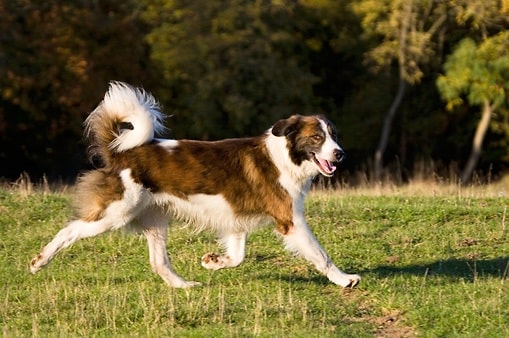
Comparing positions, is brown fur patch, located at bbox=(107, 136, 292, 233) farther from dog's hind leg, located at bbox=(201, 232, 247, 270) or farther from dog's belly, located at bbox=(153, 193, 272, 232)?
dog's hind leg, located at bbox=(201, 232, 247, 270)

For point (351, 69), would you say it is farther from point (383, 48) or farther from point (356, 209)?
point (356, 209)

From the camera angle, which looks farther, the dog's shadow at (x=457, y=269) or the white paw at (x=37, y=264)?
the dog's shadow at (x=457, y=269)

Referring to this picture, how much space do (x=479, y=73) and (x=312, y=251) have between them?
24.5 meters

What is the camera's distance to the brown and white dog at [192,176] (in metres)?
9.57

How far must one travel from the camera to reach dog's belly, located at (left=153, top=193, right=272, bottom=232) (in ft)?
32.1

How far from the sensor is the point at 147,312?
8.38 meters

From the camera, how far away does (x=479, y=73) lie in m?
32.7

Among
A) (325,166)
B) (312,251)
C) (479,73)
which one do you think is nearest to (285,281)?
(312,251)

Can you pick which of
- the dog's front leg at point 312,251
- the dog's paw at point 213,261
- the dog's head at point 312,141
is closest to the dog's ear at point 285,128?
the dog's head at point 312,141

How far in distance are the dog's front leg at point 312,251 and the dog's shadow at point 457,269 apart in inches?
31.9

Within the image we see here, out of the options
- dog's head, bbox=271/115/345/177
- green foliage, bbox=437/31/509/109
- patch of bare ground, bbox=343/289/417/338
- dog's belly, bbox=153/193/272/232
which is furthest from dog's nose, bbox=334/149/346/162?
green foliage, bbox=437/31/509/109

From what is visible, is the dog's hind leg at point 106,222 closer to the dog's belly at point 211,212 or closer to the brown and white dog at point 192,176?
the brown and white dog at point 192,176

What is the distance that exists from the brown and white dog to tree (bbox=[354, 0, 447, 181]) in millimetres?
23928

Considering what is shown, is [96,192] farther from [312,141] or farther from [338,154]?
[338,154]
